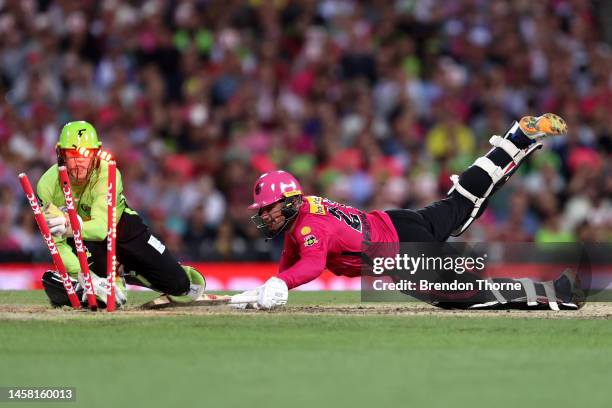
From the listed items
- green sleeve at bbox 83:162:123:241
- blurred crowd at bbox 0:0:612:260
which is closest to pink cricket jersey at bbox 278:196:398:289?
green sleeve at bbox 83:162:123:241

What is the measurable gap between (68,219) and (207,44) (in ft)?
33.9

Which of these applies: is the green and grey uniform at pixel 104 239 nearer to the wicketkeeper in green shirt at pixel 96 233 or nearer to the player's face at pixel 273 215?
the wicketkeeper in green shirt at pixel 96 233

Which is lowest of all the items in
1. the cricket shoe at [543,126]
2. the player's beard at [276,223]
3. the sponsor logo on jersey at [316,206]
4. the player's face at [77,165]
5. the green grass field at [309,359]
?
the green grass field at [309,359]

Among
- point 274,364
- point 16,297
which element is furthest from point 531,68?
point 274,364

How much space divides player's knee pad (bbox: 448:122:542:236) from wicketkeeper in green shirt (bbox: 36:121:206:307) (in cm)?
287

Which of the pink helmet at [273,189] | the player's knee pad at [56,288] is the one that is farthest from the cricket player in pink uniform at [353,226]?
the player's knee pad at [56,288]

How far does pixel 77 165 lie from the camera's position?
1108 centimetres

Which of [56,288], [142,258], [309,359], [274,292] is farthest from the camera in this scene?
[142,258]

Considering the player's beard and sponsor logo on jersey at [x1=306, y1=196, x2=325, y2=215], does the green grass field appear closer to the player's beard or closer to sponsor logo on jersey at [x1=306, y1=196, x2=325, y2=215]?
the player's beard

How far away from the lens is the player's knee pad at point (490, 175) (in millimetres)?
12570

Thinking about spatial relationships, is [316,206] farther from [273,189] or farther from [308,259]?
[308,259]

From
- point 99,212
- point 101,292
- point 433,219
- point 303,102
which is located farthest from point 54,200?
point 303,102

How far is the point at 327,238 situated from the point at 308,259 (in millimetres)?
333

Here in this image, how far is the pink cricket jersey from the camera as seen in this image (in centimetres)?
1083
